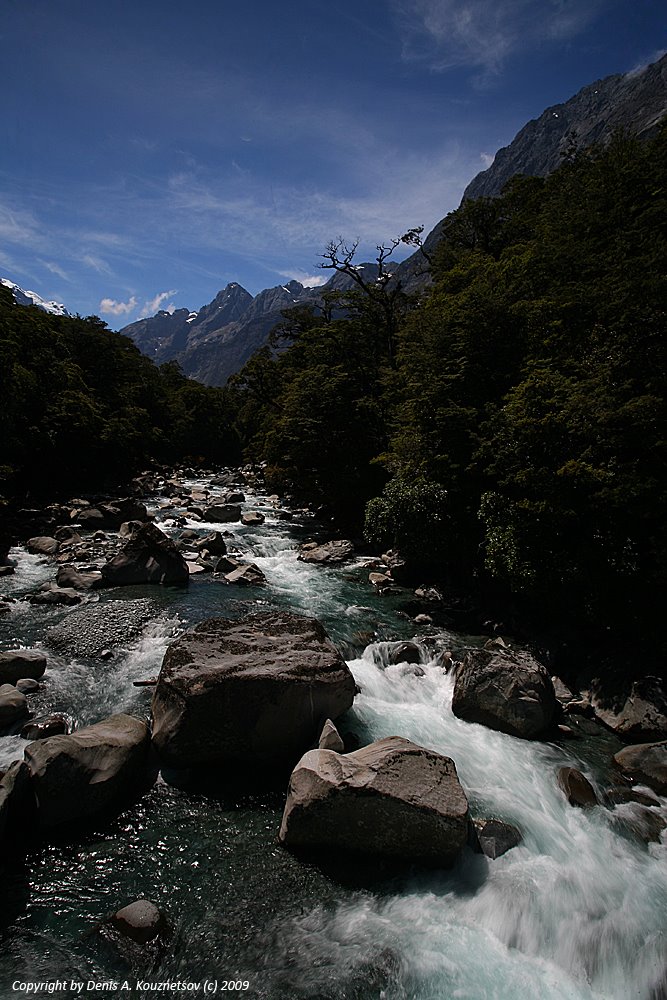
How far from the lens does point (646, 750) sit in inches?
305

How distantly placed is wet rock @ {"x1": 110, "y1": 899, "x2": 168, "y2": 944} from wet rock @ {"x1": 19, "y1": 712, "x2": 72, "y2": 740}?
10.4 feet

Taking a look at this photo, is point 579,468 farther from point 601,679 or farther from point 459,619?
point 459,619

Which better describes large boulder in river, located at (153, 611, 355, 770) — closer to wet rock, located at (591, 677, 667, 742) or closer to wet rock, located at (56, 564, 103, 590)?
wet rock, located at (591, 677, 667, 742)

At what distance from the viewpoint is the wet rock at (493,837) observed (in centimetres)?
614

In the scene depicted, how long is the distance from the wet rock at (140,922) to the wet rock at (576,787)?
6.07 metres

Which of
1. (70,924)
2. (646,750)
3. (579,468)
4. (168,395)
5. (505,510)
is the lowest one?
(70,924)

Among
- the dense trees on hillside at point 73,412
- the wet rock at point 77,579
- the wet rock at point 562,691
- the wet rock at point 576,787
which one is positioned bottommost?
the wet rock at point 576,787

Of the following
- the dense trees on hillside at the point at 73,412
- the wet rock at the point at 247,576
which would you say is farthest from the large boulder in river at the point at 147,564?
the dense trees on hillside at the point at 73,412

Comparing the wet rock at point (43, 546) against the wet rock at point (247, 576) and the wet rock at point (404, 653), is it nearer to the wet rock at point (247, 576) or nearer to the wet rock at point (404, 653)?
the wet rock at point (247, 576)

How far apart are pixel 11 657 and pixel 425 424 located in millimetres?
13212

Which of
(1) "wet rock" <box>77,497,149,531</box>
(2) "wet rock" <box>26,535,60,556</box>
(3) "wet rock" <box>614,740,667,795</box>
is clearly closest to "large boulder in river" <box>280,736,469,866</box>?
(3) "wet rock" <box>614,740,667,795</box>

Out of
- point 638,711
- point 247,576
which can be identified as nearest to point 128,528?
point 247,576

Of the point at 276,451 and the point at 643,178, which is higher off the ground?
the point at 643,178

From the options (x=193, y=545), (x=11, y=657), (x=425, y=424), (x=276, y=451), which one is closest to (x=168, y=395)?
(x=276, y=451)
